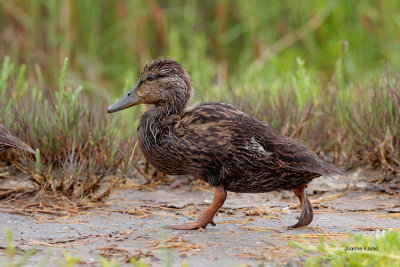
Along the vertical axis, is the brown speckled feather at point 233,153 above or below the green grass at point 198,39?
below

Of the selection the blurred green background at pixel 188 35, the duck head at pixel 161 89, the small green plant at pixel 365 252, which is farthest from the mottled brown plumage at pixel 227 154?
the blurred green background at pixel 188 35

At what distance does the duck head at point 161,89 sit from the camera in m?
4.68

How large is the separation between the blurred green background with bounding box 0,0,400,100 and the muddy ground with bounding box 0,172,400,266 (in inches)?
170

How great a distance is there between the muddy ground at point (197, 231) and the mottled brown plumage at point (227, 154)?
27 cm

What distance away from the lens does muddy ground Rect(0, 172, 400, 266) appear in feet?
11.8

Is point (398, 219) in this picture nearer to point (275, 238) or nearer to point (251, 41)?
point (275, 238)

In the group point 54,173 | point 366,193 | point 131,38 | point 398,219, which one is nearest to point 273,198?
point 366,193

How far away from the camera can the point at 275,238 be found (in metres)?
4.01

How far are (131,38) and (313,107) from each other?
4.65 meters

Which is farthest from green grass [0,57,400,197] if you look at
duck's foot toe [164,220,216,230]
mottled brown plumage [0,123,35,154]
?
duck's foot toe [164,220,216,230]

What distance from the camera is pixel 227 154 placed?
165 inches

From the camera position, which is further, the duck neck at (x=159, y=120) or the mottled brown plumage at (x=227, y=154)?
the duck neck at (x=159, y=120)

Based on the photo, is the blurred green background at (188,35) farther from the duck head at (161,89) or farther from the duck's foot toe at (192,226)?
the duck's foot toe at (192,226)

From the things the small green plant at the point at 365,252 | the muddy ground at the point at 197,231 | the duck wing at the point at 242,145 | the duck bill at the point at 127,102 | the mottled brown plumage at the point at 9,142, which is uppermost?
the duck bill at the point at 127,102
